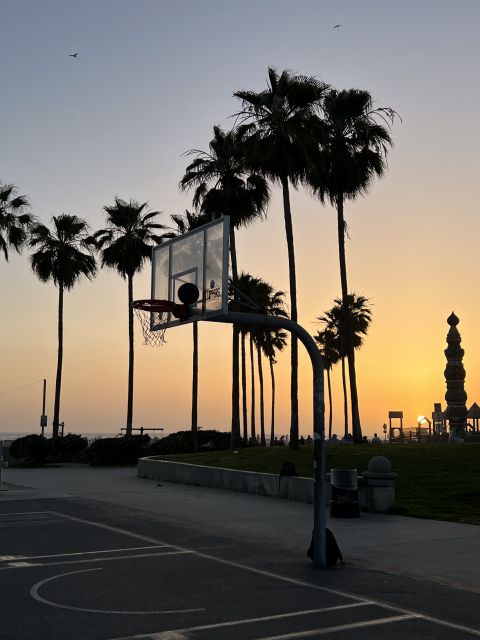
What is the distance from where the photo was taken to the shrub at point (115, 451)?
42094 millimetres

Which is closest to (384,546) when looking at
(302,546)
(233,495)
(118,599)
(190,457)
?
(302,546)

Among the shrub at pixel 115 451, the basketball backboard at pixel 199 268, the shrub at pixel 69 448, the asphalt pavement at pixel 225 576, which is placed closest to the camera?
the asphalt pavement at pixel 225 576

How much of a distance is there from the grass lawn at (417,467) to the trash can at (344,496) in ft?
4.63

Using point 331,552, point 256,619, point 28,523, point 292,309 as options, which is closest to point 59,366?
point 292,309

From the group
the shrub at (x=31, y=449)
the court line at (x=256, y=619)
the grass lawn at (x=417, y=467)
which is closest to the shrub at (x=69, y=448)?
the shrub at (x=31, y=449)

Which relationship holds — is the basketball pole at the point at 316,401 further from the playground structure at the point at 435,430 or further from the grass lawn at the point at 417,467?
the playground structure at the point at 435,430

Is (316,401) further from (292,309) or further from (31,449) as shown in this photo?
(31,449)

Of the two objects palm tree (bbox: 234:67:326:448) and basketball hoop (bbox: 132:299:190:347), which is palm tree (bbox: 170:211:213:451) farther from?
basketball hoop (bbox: 132:299:190:347)

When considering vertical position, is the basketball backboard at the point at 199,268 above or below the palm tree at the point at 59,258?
below

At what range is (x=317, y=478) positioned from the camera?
1304cm

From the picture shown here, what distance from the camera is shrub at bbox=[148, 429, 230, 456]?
146 ft

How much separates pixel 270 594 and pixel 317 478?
112 inches

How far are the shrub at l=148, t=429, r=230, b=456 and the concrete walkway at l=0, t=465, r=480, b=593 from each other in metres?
14.4

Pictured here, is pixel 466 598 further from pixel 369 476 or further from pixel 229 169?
pixel 229 169
